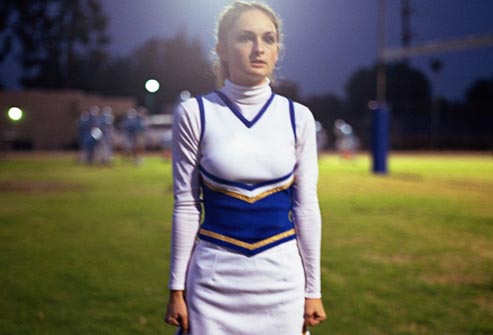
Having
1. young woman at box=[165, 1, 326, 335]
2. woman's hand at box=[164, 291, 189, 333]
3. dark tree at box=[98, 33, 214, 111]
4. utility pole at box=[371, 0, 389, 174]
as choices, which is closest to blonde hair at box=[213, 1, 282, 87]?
young woman at box=[165, 1, 326, 335]

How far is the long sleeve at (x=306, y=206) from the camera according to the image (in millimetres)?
2207

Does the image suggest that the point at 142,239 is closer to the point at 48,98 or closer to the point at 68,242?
the point at 68,242

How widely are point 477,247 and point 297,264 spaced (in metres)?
6.37

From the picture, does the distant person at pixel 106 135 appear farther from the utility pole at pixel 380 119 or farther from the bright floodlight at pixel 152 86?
the bright floodlight at pixel 152 86

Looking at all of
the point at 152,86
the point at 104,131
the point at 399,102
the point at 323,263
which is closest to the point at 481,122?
the point at 399,102

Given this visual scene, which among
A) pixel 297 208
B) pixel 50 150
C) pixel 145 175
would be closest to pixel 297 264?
pixel 297 208

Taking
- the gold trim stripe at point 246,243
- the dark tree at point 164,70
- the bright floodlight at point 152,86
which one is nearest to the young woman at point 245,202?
the gold trim stripe at point 246,243

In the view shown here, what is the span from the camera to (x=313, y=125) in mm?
2250

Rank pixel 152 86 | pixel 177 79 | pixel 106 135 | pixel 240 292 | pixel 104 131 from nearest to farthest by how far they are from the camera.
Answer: pixel 240 292 → pixel 152 86 → pixel 104 131 → pixel 106 135 → pixel 177 79

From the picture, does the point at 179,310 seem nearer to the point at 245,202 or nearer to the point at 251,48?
the point at 245,202

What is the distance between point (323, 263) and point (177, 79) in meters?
67.3

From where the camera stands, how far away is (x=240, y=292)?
2.12 m

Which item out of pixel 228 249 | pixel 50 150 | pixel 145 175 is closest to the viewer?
pixel 228 249

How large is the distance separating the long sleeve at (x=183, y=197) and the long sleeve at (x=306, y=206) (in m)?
0.36
